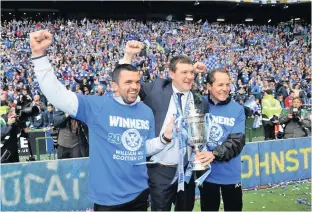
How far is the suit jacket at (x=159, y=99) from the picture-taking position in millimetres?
3722

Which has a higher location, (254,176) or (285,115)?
(285,115)

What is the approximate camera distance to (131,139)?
317cm

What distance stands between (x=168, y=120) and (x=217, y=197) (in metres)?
0.95

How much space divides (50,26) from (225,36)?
39.3 feet

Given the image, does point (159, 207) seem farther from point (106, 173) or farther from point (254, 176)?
point (254, 176)

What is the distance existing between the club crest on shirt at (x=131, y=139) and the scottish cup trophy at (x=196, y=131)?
461 millimetres

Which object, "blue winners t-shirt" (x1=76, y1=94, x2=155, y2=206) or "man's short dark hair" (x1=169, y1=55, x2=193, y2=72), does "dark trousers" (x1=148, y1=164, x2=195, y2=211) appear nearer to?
"blue winners t-shirt" (x1=76, y1=94, x2=155, y2=206)

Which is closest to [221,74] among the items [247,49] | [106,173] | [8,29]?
[106,173]

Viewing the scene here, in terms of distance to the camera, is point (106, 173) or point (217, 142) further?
point (217, 142)

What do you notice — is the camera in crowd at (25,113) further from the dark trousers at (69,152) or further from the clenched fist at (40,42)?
the clenched fist at (40,42)

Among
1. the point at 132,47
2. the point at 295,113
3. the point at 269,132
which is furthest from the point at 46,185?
the point at 269,132

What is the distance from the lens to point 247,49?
28781mm

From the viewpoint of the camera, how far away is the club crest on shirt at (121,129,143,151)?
124 inches

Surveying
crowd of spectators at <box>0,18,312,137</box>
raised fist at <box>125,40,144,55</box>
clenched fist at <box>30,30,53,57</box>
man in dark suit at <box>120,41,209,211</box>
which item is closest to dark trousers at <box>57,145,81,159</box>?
man in dark suit at <box>120,41,209,211</box>
